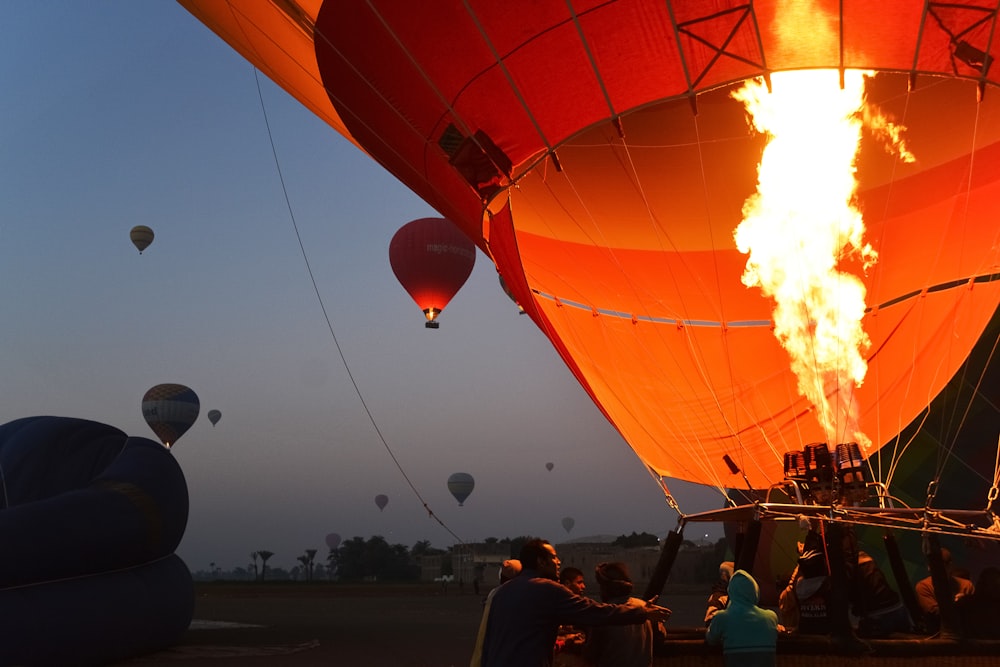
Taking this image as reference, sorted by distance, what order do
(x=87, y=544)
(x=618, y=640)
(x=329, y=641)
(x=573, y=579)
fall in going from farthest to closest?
(x=329, y=641) → (x=87, y=544) → (x=573, y=579) → (x=618, y=640)

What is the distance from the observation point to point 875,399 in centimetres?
811

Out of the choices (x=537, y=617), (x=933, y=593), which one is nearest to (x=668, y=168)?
(x=933, y=593)

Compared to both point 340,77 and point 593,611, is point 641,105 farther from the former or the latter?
point 593,611

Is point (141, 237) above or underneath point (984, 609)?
above

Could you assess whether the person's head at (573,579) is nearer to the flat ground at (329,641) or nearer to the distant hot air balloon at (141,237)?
the flat ground at (329,641)

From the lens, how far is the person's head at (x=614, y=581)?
3.51 meters

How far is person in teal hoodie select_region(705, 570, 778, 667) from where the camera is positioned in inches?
143

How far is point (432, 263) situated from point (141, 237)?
13149 mm

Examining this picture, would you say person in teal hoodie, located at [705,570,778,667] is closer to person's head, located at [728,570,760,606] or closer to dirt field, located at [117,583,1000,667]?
person's head, located at [728,570,760,606]

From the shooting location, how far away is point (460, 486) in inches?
1658

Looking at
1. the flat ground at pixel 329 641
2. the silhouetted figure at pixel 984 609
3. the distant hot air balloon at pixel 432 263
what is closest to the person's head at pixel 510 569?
the silhouetted figure at pixel 984 609

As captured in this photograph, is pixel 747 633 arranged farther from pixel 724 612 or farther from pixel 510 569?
pixel 510 569

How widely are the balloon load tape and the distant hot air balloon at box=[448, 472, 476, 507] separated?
36.9 metres

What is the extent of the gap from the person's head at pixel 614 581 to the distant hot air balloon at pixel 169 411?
77.8ft
